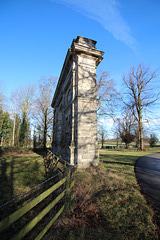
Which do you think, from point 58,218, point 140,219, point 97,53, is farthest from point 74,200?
point 97,53

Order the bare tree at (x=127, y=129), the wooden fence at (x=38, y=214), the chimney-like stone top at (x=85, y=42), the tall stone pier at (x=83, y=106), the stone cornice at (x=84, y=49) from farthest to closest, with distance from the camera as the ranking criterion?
the bare tree at (x=127, y=129)
the chimney-like stone top at (x=85, y=42)
the stone cornice at (x=84, y=49)
the tall stone pier at (x=83, y=106)
the wooden fence at (x=38, y=214)

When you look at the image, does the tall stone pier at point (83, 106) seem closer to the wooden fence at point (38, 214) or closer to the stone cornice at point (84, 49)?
the stone cornice at point (84, 49)

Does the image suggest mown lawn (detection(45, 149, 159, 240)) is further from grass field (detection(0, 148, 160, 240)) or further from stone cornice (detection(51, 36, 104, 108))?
stone cornice (detection(51, 36, 104, 108))

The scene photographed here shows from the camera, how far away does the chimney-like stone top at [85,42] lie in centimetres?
796

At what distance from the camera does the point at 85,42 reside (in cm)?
819

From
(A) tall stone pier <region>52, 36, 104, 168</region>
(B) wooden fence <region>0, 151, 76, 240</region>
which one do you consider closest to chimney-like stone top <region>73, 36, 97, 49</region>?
(A) tall stone pier <region>52, 36, 104, 168</region>

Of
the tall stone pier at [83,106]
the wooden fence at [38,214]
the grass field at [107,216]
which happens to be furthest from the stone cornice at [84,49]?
the grass field at [107,216]

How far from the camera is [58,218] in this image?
274cm

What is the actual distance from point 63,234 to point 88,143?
4.89 m

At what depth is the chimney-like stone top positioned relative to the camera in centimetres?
796

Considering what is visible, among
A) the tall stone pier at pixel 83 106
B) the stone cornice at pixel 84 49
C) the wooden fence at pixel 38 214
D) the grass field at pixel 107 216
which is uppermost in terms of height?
the stone cornice at pixel 84 49

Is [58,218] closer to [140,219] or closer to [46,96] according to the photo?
[140,219]

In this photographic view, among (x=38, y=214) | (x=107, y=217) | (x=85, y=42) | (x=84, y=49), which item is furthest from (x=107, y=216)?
(x=85, y=42)

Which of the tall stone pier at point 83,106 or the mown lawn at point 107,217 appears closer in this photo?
the mown lawn at point 107,217
